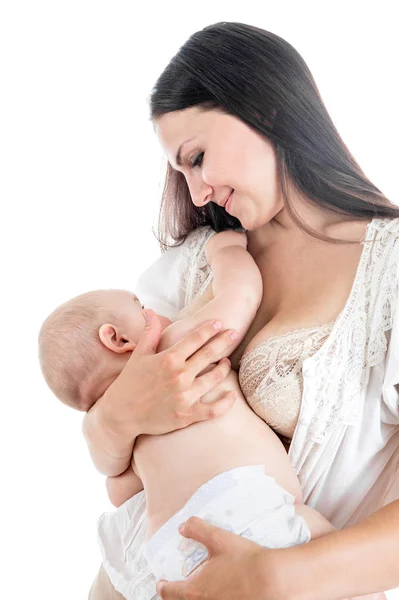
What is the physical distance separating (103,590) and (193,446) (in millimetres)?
511

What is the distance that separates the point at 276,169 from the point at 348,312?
39 cm

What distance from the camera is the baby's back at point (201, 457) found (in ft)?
4.81

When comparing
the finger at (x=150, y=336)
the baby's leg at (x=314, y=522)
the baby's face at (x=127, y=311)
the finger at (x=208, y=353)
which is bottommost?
the baby's leg at (x=314, y=522)

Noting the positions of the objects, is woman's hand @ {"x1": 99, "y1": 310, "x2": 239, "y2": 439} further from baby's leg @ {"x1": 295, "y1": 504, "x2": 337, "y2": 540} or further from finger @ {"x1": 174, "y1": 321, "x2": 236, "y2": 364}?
baby's leg @ {"x1": 295, "y1": 504, "x2": 337, "y2": 540}

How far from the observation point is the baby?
1403 mm

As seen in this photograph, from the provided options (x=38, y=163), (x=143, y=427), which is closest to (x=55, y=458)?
(x=38, y=163)

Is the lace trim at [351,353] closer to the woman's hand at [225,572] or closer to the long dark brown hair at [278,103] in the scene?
the long dark brown hair at [278,103]

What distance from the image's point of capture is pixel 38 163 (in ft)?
9.96

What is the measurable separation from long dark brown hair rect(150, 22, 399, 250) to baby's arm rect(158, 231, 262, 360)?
0.17 metres

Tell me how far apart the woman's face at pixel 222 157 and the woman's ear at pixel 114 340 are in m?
0.35

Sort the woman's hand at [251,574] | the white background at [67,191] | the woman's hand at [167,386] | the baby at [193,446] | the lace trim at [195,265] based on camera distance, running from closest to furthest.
Result: the woman's hand at [251,574] < the baby at [193,446] < the woman's hand at [167,386] < the lace trim at [195,265] < the white background at [67,191]

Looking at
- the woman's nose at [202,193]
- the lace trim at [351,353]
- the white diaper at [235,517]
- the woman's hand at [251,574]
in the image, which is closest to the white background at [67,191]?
the woman's nose at [202,193]

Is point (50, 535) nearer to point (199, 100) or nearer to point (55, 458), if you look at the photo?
point (55, 458)

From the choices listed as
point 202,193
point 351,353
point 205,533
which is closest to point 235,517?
point 205,533
